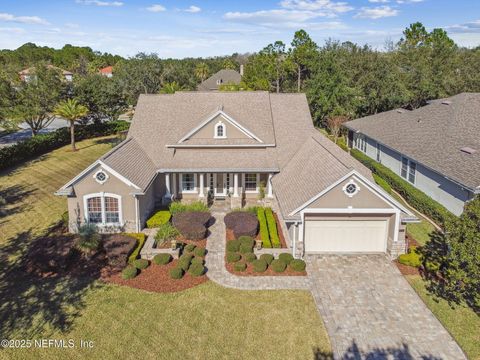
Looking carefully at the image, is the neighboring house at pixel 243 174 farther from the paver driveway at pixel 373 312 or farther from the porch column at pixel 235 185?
the paver driveway at pixel 373 312

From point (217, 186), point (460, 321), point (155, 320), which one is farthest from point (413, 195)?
point (155, 320)

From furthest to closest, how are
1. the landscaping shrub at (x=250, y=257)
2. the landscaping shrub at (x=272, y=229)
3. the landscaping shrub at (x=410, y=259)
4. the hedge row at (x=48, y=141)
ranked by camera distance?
the hedge row at (x=48, y=141), the landscaping shrub at (x=272, y=229), the landscaping shrub at (x=250, y=257), the landscaping shrub at (x=410, y=259)

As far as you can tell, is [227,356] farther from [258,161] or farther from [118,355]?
[258,161]

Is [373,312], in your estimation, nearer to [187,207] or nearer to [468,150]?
[187,207]

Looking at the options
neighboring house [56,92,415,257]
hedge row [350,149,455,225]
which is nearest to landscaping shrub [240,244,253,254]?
neighboring house [56,92,415,257]

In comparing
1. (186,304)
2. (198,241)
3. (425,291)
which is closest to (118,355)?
(186,304)

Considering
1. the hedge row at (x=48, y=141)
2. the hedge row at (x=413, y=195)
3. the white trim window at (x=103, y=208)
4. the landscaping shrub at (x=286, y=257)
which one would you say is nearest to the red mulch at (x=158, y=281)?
the landscaping shrub at (x=286, y=257)
